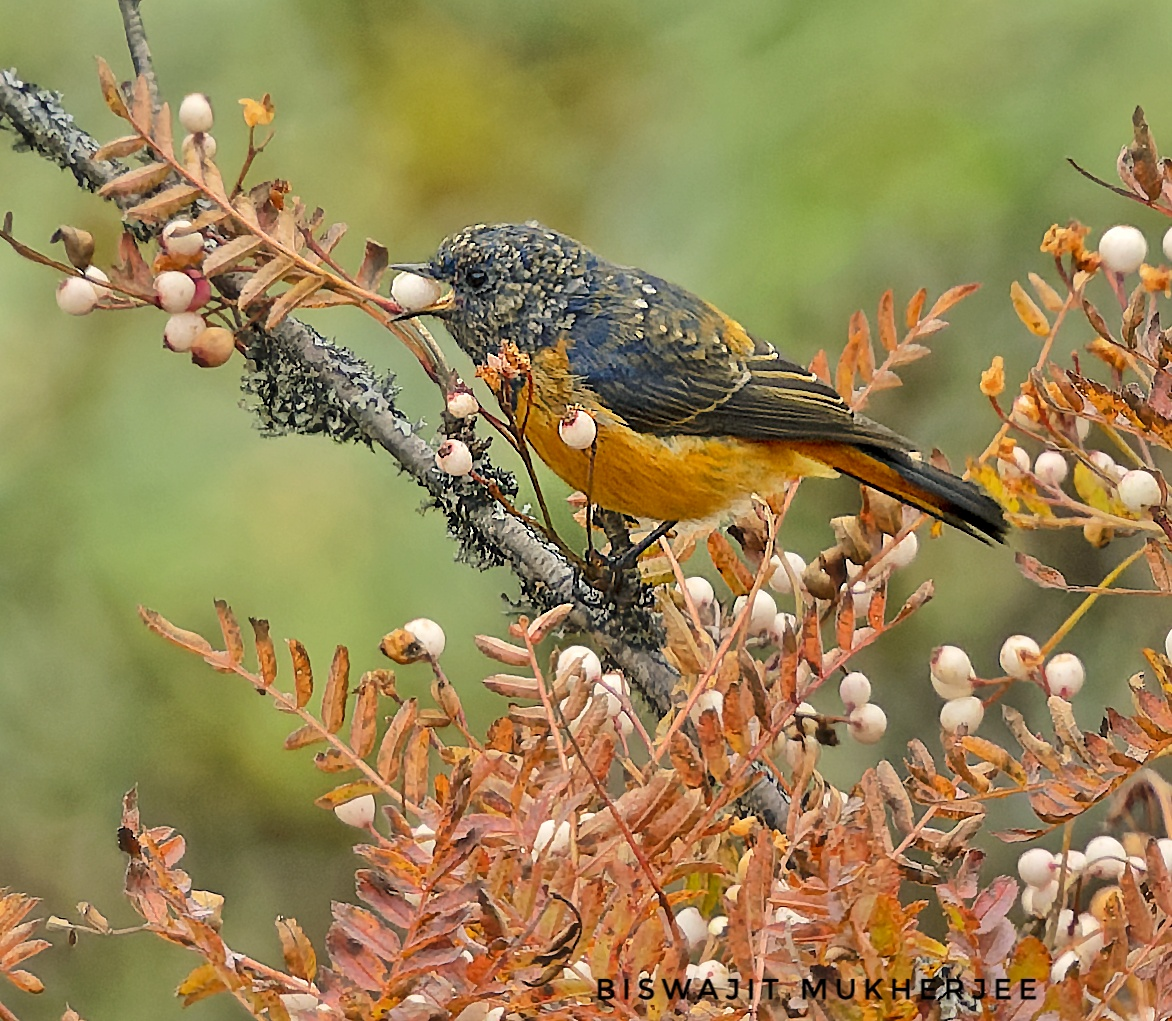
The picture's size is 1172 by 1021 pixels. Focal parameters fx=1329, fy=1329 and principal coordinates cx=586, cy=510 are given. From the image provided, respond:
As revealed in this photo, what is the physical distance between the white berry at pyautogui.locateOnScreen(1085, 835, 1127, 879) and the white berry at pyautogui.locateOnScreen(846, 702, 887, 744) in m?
0.07

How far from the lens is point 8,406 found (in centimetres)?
101

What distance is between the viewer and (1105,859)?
1.33ft

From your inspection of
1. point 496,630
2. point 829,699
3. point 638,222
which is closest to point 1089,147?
point 638,222

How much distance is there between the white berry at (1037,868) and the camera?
0.43 metres

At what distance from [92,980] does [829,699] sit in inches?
22.4

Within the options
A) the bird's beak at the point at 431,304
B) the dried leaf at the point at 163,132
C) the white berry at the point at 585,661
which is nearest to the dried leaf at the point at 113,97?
the dried leaf at the point at 163,132

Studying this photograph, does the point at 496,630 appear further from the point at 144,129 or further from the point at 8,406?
the point at 144,129

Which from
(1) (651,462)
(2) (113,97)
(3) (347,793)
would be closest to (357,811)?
(3) (347,793)

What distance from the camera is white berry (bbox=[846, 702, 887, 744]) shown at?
1.44ft

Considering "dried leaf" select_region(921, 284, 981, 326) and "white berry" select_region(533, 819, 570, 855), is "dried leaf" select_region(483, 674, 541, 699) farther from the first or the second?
"dried leaf" select_region(921, 284, 981, 326)

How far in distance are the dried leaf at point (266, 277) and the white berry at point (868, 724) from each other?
0.24m

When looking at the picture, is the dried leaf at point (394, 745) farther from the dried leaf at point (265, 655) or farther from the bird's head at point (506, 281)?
the bird's head at point (506, 281)

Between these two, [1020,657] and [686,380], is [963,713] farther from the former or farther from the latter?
[686,380]


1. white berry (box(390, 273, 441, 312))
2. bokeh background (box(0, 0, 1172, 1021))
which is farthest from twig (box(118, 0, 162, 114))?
bokeh background (box(0, 0, 1172, 1021))
